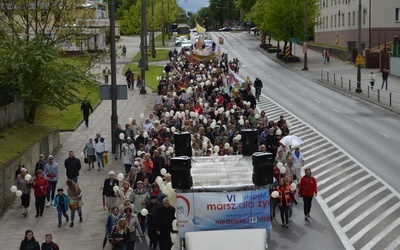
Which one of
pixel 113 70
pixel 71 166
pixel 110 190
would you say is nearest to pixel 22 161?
pixel 71 166

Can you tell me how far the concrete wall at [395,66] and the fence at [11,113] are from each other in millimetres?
40602

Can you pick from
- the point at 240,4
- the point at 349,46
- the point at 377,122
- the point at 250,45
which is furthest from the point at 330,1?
the point at 377,122

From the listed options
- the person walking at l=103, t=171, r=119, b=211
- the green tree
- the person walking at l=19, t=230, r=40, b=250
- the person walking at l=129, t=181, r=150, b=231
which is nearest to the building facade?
the green tree

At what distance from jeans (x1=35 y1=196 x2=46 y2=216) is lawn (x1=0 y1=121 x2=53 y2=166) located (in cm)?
187

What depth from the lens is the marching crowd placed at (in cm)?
1777

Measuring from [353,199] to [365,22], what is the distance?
64.0 metres

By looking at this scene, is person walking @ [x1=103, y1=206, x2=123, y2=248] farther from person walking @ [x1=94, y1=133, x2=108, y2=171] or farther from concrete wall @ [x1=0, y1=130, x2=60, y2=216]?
person walking @ [x1=94, y1=133, x2=108, y2=171]

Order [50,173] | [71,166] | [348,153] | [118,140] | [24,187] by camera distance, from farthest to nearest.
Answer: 1. [348,153]
2. [118,140]
3. [71,166]
4. [50,173]
5. [24,187]

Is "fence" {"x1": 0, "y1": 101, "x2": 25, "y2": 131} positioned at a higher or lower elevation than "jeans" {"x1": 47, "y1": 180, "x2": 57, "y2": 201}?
higher

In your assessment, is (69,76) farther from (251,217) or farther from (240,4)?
(240,4)

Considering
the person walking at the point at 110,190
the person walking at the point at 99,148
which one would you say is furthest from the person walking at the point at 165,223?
the person walking at the point at 99,148

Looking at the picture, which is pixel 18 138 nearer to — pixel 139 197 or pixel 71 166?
pixel 71 166

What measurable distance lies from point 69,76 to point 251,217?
1938 centimetres

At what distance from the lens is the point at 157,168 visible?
22688mm
